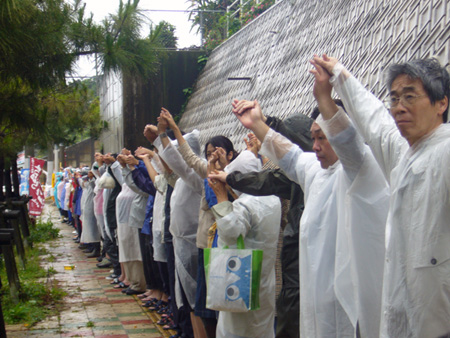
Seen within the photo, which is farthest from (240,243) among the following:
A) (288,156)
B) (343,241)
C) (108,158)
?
(108,158)

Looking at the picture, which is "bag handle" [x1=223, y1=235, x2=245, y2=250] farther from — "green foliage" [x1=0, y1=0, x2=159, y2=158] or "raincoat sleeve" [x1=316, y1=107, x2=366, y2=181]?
"green foliage" [x1=0, y1=0, x2=159, y2=158]

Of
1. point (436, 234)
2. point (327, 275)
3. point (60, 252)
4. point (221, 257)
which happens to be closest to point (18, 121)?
point (221, 257)

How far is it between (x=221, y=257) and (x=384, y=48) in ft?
8.34

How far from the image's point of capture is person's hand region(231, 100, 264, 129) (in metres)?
3.48

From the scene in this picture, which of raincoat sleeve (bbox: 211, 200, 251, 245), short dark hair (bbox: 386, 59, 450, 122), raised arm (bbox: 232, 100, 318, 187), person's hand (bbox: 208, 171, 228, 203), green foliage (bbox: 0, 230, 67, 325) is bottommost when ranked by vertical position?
green foliage (bbox: 0, 230, 67, 325)

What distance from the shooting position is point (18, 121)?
6.75 meters

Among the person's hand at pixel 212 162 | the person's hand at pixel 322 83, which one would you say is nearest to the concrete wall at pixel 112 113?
the person's hand at pixel 212 162

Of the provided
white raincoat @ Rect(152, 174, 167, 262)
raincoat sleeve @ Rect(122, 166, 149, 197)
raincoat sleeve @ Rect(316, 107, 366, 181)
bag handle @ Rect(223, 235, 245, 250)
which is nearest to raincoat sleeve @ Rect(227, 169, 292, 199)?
bag handle @ Rect(223, 235, 245, 250)

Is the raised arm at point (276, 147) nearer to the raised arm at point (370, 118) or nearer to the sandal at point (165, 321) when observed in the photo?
the raised arm at point (370, 118)

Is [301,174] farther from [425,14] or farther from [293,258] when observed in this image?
[425,14]

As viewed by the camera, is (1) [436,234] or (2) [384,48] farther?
(2) [384,48]

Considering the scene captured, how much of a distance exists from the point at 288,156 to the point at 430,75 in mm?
1206

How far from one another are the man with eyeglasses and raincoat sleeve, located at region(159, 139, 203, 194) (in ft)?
9.82

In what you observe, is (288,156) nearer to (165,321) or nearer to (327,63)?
(327,63)
